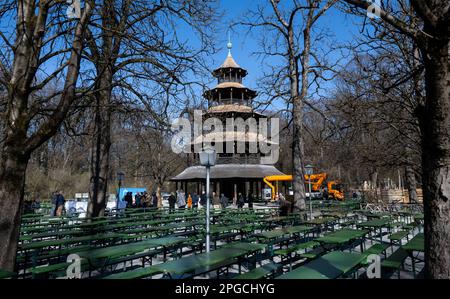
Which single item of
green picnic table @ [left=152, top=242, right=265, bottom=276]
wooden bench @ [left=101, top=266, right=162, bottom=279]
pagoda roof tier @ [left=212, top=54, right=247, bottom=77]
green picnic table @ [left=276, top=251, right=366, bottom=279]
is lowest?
wooden bench @ [left=101, top=266, right=162, bottom=279]

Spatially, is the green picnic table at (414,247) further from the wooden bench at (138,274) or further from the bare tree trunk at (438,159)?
the wooden bench at (138,274)

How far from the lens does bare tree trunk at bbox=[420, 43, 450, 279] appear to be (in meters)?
3.79

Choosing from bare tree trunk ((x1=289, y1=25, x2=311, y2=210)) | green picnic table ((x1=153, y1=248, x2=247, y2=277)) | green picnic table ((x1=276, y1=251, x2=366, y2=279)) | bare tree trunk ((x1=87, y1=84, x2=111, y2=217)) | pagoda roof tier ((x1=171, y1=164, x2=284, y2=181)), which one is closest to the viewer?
green picnic table ((x1=276, y1=251, x2=366, y2=279))

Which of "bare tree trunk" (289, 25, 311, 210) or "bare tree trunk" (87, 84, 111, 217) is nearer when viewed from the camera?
"bare tree trunk" (87, 84, 111, 217)

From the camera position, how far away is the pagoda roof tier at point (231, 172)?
106ft

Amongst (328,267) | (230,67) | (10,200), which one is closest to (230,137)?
(230,67)

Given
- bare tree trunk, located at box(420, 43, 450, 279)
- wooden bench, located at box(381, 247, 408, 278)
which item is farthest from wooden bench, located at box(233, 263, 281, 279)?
bare tree trunk, located at box(420, 43, 450, 279)

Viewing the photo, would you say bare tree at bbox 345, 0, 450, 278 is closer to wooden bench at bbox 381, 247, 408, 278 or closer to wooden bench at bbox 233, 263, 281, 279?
wooden bench at bbox 381, 247, 408, 278

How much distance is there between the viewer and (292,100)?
15688 mm

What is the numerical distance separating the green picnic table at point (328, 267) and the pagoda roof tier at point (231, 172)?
26946 millimetres

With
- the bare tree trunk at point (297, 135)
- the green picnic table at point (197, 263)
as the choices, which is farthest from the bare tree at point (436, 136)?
the bare tree trunk at point (297, 135)

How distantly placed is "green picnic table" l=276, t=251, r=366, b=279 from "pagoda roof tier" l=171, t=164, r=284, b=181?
26.9 m

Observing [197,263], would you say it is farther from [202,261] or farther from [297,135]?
[297,135]

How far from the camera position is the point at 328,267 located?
14.6 feet
